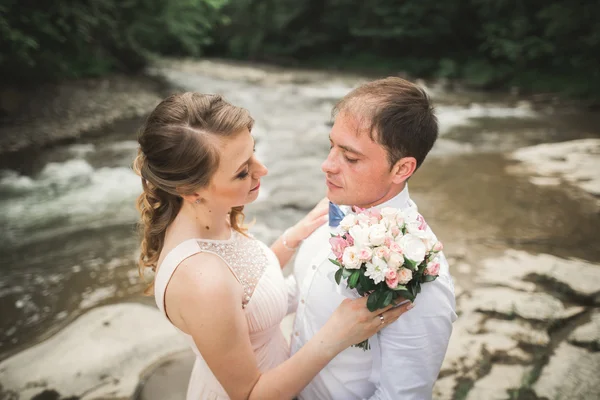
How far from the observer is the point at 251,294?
2178mm

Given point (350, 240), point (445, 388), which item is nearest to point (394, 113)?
point (350, 240)

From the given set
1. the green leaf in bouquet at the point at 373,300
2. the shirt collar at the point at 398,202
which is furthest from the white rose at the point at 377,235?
the shirt collar at the point at 398,202

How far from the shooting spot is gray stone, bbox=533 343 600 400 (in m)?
2.68

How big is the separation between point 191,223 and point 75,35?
33.0 feet

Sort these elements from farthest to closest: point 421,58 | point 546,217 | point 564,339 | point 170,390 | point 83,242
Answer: point 421,58 < point 83,242 < point 546,217 < point 564,339 < point 170,390

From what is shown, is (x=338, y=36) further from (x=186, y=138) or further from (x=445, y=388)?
(x=186, y=138)

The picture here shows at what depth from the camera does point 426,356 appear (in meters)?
1.81

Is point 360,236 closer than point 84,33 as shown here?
Yes

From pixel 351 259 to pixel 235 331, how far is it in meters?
0.64

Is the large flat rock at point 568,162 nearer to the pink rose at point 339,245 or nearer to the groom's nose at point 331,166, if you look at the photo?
the groom's nose at point 331,166

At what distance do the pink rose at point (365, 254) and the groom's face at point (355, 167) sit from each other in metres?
0.67

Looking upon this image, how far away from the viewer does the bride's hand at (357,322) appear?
1757 millimetres

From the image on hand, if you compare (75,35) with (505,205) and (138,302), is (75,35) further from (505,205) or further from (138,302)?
(505,205)

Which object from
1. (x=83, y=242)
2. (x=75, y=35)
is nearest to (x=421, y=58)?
(x=75, y=35)
